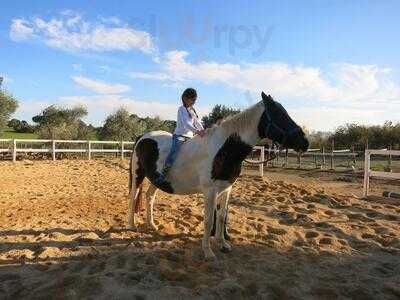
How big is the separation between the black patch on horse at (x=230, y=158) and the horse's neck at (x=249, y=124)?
6cm

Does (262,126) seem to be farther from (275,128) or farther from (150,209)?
(150,209)

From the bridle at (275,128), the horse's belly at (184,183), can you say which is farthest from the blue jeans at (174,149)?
the bridle at (275,128)

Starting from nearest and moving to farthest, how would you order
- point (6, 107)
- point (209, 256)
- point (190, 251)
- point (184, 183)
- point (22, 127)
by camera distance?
point (209, 256)
point (190, 251)
point (184, 183)
point (6, 107)
point (22, 127)

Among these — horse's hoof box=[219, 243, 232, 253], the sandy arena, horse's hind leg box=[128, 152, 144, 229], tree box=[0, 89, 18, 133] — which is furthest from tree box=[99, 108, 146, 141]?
horse's hoof box=[219, 243, 232, 253]

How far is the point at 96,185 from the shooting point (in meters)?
11.8

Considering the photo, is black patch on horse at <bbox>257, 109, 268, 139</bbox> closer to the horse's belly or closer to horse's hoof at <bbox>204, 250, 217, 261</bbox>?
the horse's belly

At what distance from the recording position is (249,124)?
17.8 feet

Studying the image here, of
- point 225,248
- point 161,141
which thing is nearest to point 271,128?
point 225,248

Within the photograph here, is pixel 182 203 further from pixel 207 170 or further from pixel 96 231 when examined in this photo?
pixel 207 170

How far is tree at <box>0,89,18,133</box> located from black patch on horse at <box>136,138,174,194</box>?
22.8 meters

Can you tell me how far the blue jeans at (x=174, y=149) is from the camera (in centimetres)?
593

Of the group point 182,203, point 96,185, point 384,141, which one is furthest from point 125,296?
point 384,141

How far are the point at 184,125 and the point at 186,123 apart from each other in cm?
4

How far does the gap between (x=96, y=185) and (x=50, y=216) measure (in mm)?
4379
